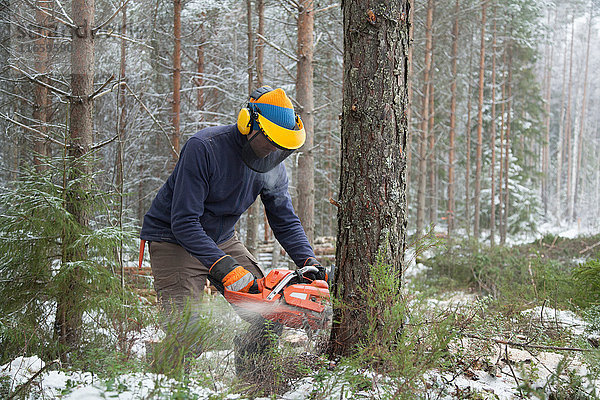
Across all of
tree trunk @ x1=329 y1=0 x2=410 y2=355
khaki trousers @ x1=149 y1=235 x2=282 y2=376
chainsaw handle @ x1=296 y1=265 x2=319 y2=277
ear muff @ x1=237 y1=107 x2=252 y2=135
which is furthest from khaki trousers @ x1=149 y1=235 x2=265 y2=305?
tree trunk @ x1=329 y1=0 x2=410 y2=355

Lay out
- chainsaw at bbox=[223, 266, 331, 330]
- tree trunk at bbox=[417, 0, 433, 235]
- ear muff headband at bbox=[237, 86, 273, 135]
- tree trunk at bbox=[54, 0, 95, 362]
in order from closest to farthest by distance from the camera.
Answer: chainsaw at bbox=[223, 266, 331, 330] → ear muff headband at bbox=[237, 86, 273, 135] → tree trunk at bbox=[54, 0, 95, 362] → tree trunk at bbox=[417, 0, 433, 235]

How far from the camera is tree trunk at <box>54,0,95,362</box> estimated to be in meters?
3.64

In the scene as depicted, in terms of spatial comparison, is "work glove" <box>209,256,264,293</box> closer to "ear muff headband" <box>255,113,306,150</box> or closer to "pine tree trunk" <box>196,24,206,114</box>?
"ear muff headband" <box>255,113,306,150</box>

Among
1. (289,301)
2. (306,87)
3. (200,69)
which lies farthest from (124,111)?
(289,301)

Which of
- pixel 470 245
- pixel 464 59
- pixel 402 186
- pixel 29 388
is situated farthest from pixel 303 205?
pixel 464 59

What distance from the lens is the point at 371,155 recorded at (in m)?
2.62

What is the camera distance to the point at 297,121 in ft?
10.3

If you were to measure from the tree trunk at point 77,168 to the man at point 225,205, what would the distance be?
835 mm

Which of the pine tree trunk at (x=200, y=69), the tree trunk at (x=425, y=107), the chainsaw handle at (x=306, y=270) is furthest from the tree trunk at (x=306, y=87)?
the pine tree trunk at (x=200, y=69)

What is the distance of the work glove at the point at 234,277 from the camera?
2.79 metres

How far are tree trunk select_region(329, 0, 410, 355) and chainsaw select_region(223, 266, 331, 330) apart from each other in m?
0.16

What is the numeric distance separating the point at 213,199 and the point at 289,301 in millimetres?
1040

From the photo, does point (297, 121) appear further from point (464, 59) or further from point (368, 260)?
point (464, 59)

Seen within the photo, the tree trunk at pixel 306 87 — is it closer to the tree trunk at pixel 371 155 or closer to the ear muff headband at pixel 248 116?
the ear muff headband at pixel 248 116
